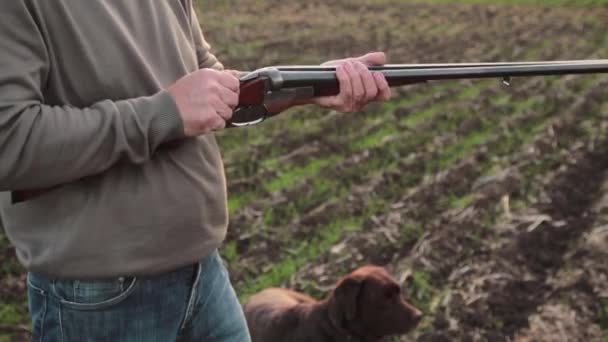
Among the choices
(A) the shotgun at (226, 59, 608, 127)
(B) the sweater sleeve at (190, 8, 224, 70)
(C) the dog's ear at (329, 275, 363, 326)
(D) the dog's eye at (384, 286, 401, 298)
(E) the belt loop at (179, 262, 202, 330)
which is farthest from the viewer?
(D) the dog's eye at (384, 286, 401, 298)

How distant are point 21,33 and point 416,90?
31.7 ft

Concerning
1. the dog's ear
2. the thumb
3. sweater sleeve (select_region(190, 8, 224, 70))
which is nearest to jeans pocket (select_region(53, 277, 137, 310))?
sweater sleeve (select_region(190, 8, 224, 70))

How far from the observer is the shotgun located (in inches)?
94.2

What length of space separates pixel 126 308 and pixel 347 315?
8.83 feet

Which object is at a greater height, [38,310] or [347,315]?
[38,310]

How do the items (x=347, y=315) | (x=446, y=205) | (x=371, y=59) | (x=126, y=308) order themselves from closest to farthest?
(x=126, y=308), (x=371, y=59), (x=347, y=315), (x=446, y=205)

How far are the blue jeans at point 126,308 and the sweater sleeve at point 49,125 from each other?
32 centimetres

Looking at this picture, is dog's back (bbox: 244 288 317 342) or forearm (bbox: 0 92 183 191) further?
dog's back (bbox: 244 288 317 342)

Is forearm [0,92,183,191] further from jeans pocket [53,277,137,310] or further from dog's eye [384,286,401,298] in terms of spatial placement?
dog's eye [384,286,401,298]

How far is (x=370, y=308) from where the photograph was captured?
15.0ft

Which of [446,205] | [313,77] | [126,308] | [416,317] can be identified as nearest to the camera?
[126,308]

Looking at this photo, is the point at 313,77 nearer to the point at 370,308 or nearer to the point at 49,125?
the point at 49,125

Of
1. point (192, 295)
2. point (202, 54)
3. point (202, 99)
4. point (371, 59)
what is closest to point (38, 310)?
point (192, 295)

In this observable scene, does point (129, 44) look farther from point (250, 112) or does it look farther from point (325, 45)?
point (325, 45)
